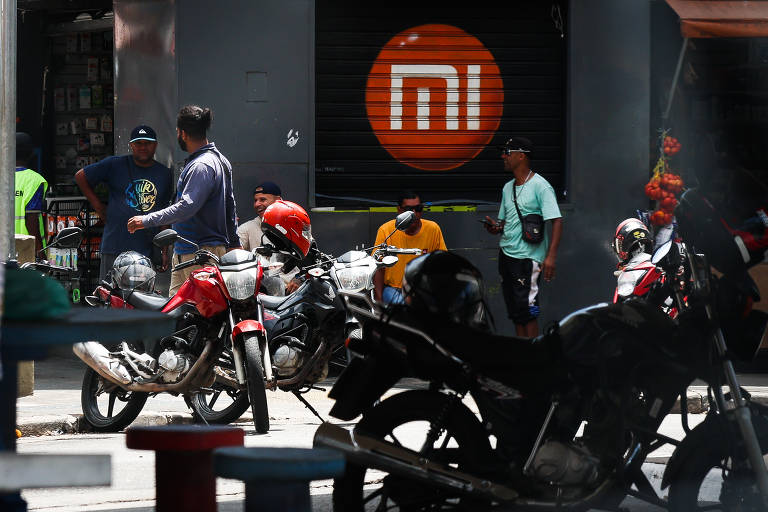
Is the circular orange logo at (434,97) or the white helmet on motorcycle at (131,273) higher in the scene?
the circular orange logo at (434,97)

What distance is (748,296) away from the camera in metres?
4.91

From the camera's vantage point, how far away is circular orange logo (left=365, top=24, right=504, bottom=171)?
39.8 ft

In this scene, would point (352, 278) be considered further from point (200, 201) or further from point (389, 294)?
point (389, 294)

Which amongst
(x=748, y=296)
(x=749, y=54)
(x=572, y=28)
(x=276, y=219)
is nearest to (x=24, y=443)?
(x=276, y=219)

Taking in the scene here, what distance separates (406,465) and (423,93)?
799cm

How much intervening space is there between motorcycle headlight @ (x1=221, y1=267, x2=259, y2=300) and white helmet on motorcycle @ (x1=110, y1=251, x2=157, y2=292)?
0.69 metres

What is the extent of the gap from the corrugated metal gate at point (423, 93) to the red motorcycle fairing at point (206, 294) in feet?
14.5

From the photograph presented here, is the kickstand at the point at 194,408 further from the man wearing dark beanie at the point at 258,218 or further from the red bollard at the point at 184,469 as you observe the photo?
the red bollard at the point at 184,469

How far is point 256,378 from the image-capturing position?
743 centimetres

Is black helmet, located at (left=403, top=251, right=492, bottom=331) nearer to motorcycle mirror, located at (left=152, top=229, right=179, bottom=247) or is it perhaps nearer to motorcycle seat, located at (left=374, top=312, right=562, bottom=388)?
motorcycle seat, located at (left=374, top=312, right=562, bottom=388)

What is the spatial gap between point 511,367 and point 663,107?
26.7 feet

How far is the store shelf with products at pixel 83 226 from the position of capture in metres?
13.5

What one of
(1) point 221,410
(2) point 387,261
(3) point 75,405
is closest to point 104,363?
(1) point 221,410

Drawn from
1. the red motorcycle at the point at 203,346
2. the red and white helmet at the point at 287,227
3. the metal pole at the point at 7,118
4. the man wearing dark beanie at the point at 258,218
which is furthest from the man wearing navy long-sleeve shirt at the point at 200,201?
the man wearing dark beanie at the point at 258,218
